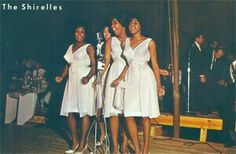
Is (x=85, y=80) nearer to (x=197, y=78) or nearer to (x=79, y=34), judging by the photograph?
(x=79, y=34)

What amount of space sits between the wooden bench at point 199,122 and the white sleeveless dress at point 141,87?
717mm

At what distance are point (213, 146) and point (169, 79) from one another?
805 mm

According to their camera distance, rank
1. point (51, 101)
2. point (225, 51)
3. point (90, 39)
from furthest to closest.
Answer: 1. point (51, 101)
2. point (225, 51)
3. point (90, 39)

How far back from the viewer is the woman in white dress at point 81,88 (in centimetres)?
344

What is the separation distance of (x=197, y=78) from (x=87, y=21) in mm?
1326

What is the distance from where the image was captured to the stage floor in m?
3.51

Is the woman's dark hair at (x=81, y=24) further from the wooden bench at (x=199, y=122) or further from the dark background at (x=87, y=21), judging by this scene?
the wooden bench at (x=199, y=122)

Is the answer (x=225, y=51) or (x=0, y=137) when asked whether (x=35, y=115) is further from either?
(x=225, y=51)

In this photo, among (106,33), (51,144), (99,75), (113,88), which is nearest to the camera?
(113,88)

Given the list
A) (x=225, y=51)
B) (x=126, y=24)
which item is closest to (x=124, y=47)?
(x=126, y=24)

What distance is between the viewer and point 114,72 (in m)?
3.31

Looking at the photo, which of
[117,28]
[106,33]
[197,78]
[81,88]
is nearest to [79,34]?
[106,33]

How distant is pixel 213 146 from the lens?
3.59 m

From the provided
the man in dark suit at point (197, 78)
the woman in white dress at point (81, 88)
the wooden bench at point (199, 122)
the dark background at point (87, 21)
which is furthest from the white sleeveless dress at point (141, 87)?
the man in dark suit at point (197, 78)
